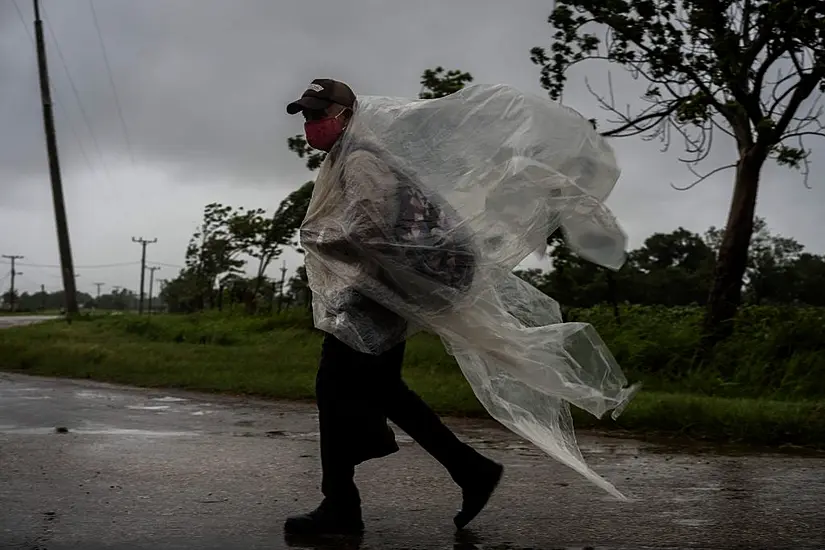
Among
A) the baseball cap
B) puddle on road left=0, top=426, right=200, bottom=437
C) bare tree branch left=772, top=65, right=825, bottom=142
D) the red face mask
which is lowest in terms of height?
puddle on road left=0, top=426, right=200, bottom=437

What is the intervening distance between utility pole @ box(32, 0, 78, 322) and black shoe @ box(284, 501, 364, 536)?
67.7 ft

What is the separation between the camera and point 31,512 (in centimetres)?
391

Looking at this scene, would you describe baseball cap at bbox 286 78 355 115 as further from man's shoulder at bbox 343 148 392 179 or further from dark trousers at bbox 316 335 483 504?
dark trousers at bbox 316 335 483 504

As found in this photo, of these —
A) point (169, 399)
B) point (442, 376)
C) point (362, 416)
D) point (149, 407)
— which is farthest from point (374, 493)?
point (442, 376)

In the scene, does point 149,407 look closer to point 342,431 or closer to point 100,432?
point 100,432

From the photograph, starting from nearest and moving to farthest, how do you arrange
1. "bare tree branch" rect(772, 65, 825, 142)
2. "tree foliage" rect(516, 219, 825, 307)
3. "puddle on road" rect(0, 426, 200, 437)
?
"puddle on road" rect(0, 426, 200, 437), "bare tree branch" rect(772, 65, 825, 142), "tree foliage" rect(516, 219, 825, 307)

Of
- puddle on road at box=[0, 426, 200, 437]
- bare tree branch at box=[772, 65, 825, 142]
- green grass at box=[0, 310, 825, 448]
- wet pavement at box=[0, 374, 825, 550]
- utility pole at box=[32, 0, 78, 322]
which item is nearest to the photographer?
wet pavement at box=[0, 374, 825, 550]

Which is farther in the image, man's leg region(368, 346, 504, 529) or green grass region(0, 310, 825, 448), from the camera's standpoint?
green grass region(0, 310, 825, 448)

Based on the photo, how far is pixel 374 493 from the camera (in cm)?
454

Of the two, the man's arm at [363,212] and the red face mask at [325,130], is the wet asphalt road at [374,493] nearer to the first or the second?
the man's arm at [363,212]

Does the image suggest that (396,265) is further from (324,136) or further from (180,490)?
(180,490)

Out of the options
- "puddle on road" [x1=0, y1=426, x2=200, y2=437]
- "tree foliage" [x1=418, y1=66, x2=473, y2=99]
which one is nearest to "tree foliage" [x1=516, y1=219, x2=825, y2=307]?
"tree foliage" [x1=418, y1=66, x2=473, y2=99]

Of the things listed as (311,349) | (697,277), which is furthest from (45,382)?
(697,277)

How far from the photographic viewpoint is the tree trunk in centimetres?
1245
